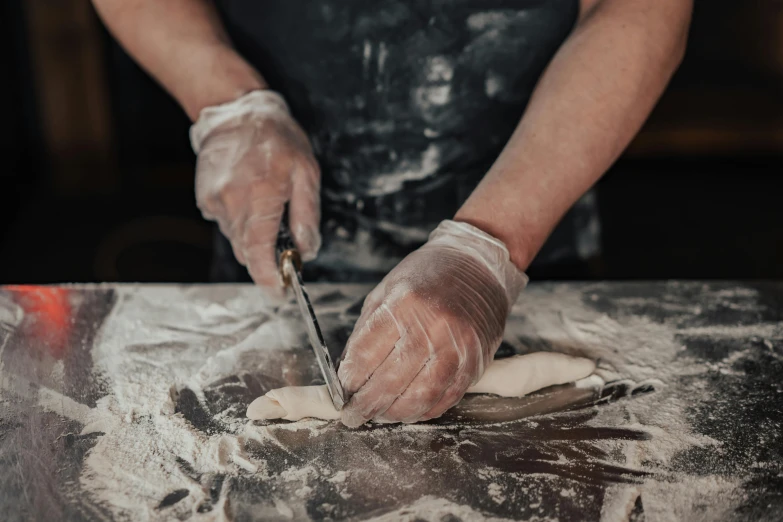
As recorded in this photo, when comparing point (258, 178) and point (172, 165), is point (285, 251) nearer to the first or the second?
point (258, 178)

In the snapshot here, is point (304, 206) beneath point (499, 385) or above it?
above

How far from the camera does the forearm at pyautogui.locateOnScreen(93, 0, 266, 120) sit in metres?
1.68

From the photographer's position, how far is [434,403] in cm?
118

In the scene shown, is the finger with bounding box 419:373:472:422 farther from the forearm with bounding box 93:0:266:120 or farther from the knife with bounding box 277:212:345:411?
the forearm with bounding box 93:0:266:120

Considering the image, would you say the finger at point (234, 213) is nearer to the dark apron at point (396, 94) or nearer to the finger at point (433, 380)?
the dark apron at point (396, 94)

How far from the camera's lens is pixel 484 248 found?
1343mm

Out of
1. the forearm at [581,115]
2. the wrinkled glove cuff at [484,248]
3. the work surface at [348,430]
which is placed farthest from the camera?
the forearm at [581,115]

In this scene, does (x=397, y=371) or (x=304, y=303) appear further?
(x=304, y=303)

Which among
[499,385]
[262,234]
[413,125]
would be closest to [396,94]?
[413,125]

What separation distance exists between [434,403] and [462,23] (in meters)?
0.94

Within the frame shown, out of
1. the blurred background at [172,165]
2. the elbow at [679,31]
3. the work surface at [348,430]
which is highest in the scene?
the elbow at [679,31]

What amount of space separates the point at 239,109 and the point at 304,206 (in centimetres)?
26

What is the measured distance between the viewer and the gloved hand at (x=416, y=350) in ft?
3.82

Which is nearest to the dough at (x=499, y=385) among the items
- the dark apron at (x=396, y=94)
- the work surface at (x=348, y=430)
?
the work surface at (x=348, y=430)
